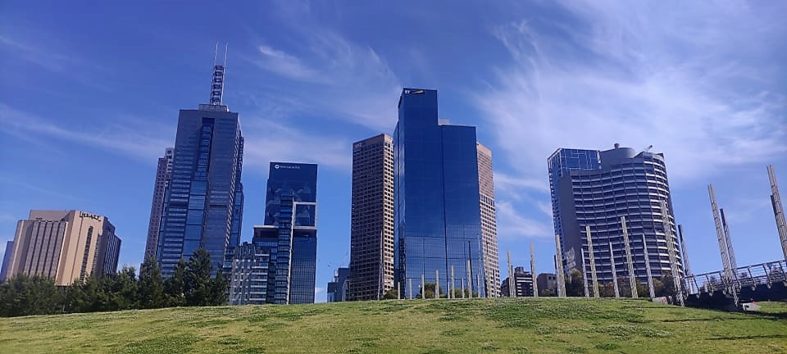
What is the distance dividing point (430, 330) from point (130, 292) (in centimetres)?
5742

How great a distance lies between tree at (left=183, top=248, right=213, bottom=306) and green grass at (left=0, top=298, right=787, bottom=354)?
32.4 metres

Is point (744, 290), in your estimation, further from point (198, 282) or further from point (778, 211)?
point (198, 282)

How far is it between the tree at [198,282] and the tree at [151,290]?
151 inches

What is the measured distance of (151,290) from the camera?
8231 centimetres

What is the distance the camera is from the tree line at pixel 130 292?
80.8 m

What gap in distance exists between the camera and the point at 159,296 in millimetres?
81812

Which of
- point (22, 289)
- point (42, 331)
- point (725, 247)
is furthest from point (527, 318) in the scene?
point (22, 289)

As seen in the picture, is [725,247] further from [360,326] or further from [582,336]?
[360,326]

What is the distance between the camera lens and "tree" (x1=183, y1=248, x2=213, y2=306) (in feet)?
282

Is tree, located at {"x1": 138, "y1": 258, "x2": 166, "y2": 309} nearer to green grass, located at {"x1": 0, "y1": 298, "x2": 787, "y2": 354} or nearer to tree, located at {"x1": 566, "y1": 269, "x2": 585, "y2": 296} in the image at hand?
green grass, located at {"x1": 0, "y1": 298, "x2": 787, "y2": 354}

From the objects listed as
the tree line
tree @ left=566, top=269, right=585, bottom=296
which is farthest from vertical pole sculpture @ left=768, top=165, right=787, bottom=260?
tree @ left=566, top=269, right=585, bottom=296

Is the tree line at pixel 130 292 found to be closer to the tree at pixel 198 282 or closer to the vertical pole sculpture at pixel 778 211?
the tree at pixel 198 282

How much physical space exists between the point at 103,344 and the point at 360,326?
54.0ft

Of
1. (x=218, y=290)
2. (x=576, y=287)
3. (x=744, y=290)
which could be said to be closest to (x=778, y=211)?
(x=744, y=290)
